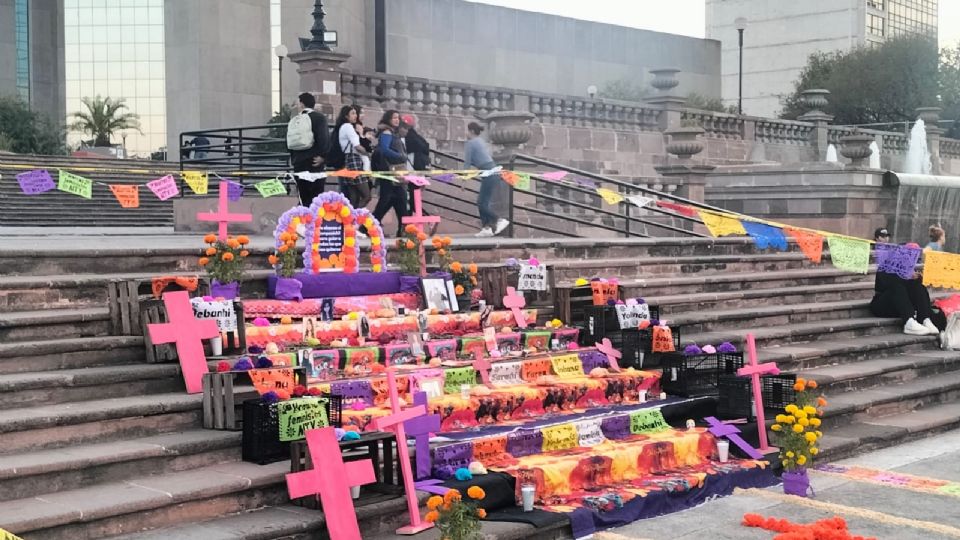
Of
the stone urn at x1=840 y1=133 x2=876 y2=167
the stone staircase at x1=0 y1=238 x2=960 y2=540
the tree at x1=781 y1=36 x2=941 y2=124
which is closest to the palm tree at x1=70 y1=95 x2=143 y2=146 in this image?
the tree at x1=781 y1=36 x2=941 y2=124

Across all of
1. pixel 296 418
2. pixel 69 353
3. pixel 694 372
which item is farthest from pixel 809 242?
pixel 69 353

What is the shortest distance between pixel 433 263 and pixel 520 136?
5484 mm

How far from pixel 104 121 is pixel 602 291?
36747 millimetres

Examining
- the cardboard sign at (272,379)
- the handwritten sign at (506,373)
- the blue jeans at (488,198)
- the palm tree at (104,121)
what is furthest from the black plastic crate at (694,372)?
the palm tree at (104,121)

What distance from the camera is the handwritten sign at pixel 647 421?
33.9ft

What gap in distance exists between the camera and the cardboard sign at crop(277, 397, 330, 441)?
8.09 m

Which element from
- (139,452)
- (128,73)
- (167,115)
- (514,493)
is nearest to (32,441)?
(139,452)

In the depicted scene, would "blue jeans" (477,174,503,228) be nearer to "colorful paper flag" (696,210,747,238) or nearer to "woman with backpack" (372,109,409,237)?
"woman with backpack" (372,109,409,237)

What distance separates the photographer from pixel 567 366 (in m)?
11.1

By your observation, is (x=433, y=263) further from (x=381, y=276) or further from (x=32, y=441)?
(x=32, y=441)

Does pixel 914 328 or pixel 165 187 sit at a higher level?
pixel 165 187

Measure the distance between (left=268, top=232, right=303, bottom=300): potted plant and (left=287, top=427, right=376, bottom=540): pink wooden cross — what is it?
3726 millimetres

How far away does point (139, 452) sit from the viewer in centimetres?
773

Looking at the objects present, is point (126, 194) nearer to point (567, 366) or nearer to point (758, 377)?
point (567, 366)
